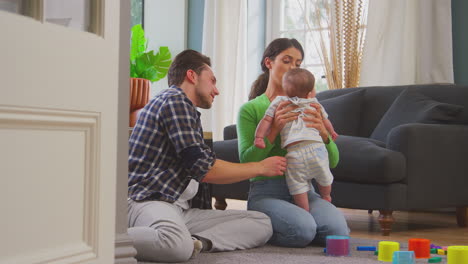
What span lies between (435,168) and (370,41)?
1.71 m

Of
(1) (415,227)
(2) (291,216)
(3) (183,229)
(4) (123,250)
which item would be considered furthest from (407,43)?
(4) (123,250)

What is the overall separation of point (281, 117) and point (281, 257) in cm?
57

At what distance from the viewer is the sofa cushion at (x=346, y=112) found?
428cm

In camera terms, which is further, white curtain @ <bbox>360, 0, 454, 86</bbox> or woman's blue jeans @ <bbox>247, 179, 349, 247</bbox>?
white curtain @ <bbox>360, 0, 454, 86</bbox>

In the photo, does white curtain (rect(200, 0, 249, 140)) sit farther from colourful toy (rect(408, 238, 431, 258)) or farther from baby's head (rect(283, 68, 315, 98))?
colourful toy (rect(408, 238, 431, 258))

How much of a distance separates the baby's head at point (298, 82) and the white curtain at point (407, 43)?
2298mm

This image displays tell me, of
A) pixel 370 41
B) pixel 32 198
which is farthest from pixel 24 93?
pixel 370 41

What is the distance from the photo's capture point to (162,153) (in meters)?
2.36

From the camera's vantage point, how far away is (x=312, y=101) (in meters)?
2.73

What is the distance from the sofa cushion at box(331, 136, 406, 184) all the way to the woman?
0.53 m

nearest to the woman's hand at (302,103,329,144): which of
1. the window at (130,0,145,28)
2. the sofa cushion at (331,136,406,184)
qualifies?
the sofa cushion at (331,136,406,184)

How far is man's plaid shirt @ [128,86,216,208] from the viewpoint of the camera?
2.32m

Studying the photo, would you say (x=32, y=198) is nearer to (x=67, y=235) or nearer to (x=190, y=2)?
(x=67, y=235)

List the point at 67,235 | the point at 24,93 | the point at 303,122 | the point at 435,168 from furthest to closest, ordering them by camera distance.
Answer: the point at 435,168
the point at 303,122
the point at 67,235
the point at 24,93
